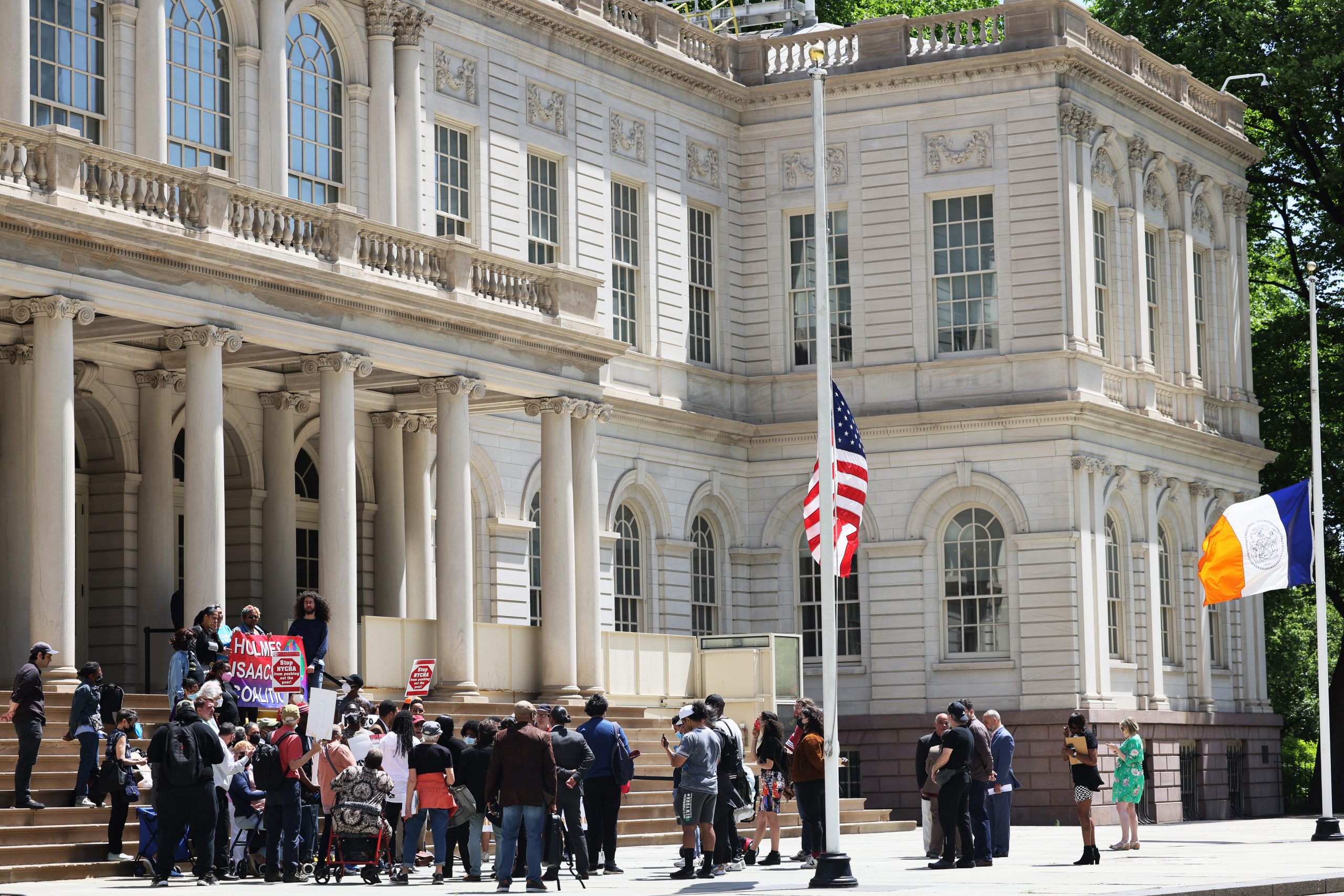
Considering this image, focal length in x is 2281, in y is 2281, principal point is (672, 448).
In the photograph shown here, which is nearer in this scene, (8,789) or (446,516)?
(8,789)

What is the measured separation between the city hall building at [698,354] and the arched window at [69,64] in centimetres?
6

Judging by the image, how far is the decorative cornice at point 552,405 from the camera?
106 feet

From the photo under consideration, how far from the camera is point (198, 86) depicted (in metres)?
31.6

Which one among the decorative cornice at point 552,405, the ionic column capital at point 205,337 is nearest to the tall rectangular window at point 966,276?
the decorative cornice at point 552,405

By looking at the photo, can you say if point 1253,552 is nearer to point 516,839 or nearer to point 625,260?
point 625,260

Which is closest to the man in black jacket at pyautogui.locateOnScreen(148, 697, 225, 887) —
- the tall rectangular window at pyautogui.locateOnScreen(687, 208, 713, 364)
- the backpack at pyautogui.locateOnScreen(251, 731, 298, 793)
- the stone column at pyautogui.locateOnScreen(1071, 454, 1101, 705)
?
the backpack at pyautogui.locateOnScreen(251, 731, 298, 793)

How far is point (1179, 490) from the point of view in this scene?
148 feet

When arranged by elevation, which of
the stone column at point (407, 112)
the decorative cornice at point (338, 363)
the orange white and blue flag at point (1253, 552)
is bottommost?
the orange white and blue flag at point (1253, 552)

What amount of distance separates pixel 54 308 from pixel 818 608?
20.5 meters

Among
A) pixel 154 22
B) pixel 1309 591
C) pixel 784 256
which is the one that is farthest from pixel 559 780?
pixel 1309 591

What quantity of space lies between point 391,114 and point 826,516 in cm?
1539

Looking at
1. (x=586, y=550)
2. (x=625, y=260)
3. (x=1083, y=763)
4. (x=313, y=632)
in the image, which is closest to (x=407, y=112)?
(x=625, y=260)

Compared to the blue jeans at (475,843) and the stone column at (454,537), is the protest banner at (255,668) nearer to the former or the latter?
the blue jeans at (475,843)

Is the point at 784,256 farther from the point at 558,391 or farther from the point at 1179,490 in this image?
the point at 558,391
